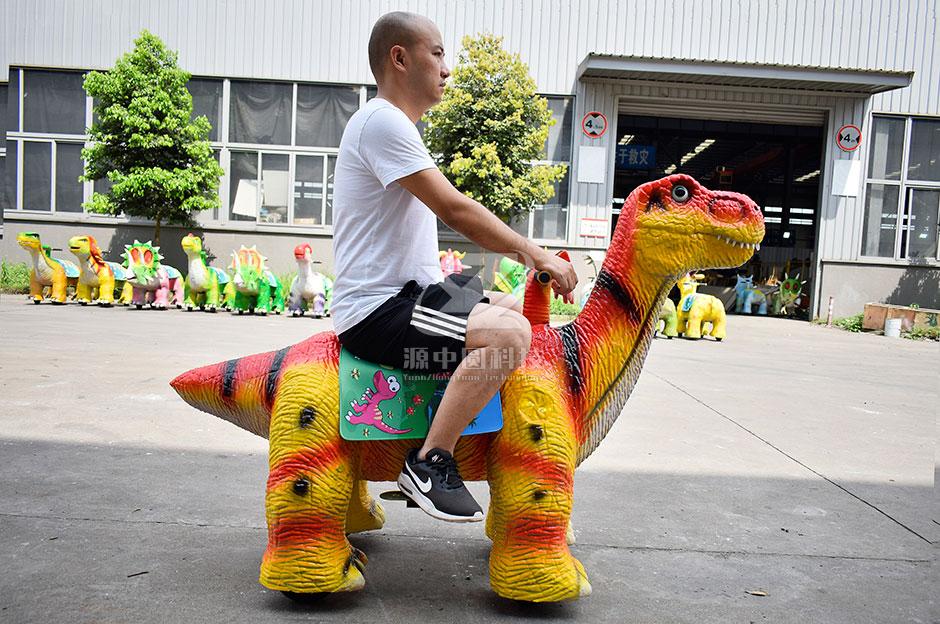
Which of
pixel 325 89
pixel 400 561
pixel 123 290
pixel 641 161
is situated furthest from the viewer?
pixel 641 161

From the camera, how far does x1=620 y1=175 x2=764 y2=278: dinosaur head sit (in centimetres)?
207

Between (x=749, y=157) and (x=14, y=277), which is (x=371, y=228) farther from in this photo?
(x=749, y=157)

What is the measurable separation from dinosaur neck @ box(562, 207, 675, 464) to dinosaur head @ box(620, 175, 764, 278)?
4 cm

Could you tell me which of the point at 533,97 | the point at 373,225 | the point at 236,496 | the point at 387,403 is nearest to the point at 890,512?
the point at 387,403

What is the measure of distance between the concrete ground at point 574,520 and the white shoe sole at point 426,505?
332 mm

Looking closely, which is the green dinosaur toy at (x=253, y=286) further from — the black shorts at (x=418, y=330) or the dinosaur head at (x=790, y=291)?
the dinosaur head at (x=790, y=291)

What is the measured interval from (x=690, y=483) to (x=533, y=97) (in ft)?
36.1

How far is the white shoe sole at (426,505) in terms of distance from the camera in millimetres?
1817

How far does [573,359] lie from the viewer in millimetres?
2131

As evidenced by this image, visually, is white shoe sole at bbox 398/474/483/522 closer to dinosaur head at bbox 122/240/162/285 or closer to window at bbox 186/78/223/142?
dinosaur head at bbox 122/240/162/285

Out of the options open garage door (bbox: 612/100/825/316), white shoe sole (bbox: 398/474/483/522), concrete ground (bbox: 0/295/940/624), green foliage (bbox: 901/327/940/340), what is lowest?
concrete ground (bbox: 0/295/940/624)

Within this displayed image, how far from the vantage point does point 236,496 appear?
289cm

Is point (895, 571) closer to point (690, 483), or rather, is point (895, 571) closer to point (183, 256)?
point (690, 483)

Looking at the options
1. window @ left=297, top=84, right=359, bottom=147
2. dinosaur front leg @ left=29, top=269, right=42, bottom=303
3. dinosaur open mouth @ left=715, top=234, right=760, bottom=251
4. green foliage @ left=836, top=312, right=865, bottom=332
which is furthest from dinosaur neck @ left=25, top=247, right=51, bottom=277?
green foliage @ left=836, top=312, right=865, bottom=332
